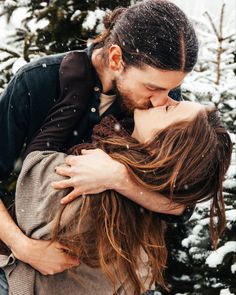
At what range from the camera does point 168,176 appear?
1.99 metres

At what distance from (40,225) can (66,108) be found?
1.73 ft

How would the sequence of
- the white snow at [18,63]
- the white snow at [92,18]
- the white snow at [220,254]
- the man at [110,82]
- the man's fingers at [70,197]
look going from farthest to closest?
1. the white snow at [92,18]
2. the white snow at [18,63]
3. the white snow at [220,254]
4. the man at [110,82]
5. the man's fingers at [70,197]

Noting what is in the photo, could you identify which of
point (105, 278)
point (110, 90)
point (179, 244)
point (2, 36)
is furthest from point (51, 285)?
point (2, 36)

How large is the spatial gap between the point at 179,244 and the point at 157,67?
97.6 inches

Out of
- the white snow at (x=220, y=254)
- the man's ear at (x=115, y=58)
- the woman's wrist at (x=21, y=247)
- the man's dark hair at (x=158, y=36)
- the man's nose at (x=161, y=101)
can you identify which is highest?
the man's dark hair at (x=158, y=36)

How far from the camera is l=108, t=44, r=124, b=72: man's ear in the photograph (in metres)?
2.30

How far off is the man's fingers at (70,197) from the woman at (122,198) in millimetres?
23

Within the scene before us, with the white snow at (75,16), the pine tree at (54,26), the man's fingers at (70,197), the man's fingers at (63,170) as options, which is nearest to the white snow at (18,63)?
the pine tree at (54,26)

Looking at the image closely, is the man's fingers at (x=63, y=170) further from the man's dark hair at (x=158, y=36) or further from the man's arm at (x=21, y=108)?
the man's dark hair at (x=158, y=36)

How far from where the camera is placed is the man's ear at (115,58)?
7.55 ft

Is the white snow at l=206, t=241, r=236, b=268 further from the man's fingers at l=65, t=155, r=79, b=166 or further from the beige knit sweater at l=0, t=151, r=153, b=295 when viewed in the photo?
the man's fingers at l=65, t=155, r=79, b=166

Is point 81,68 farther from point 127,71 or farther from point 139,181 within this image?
point 139,181

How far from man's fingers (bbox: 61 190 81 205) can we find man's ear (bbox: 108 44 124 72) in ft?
2.26

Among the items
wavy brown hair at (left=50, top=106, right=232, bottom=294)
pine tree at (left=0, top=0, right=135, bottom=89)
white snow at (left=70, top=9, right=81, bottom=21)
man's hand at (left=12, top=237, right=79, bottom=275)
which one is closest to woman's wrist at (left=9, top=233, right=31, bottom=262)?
man's hand at (left=12, top=237, right=79, bottom=275)
